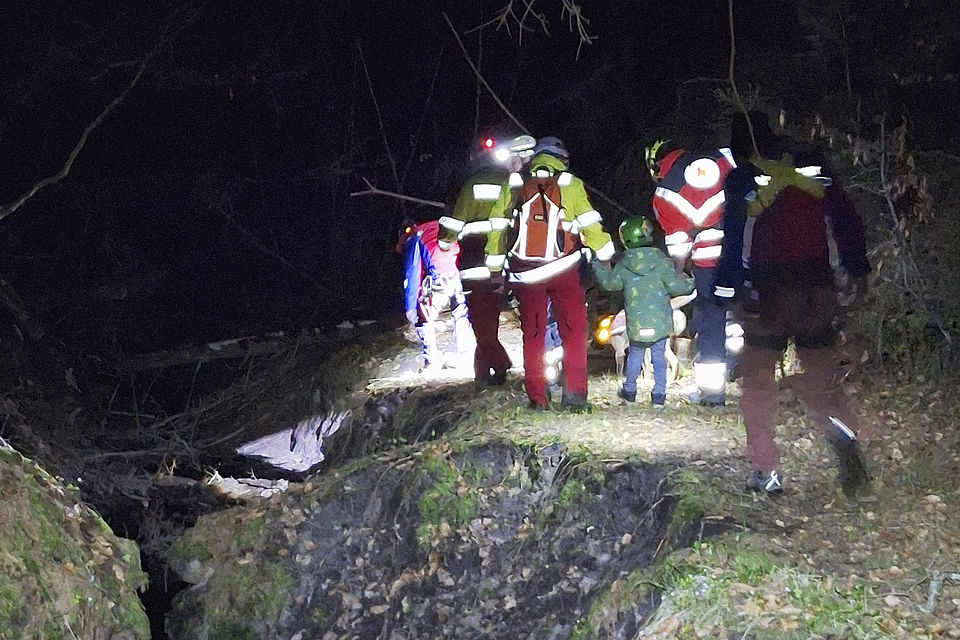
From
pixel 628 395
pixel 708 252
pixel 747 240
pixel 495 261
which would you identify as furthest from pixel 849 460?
pixel 495 261

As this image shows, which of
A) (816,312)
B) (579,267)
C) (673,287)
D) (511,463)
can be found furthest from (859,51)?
(511,463)

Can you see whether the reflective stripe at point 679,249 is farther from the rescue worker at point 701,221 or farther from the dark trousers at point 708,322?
the dark trousers at point 708,322

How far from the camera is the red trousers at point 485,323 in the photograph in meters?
8.75

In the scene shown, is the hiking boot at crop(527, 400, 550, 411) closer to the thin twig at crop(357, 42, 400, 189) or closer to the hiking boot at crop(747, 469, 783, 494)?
the hiking boot at crop(747, 469, 783, 494)

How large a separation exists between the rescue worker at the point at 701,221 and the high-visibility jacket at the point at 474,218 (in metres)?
1.33

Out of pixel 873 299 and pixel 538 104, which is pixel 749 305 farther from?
pixel 538 104

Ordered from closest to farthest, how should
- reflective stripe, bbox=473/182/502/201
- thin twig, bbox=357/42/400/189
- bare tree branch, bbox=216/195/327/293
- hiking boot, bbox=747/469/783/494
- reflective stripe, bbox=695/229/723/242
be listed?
hiking boot, bbox=747/469/783/494
reflective stripe, bbox=695/229/723/242
reflective stripe, bbox=473/182/502/201
thin twig, bbox=357/42/400/189
bare tree branch, bbox=216/195/327/293

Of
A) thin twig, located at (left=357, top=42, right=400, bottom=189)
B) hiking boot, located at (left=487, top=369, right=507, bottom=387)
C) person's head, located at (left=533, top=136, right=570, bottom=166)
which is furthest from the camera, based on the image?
thin twig, located at (left=357, top=42, right=400, bottom=189)

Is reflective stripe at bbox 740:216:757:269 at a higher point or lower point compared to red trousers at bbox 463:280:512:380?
higher

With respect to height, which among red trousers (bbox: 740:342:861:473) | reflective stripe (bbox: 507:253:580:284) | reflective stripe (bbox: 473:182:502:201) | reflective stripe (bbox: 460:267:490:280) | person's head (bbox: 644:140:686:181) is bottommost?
red trousers (bbox: 740:342:861:473)

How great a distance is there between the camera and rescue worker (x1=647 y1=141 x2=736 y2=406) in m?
7.71

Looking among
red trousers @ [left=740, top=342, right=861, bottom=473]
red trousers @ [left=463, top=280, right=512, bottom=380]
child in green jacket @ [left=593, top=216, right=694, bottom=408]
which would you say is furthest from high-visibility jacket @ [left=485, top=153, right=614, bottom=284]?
red trousers @ [left=740, top=342, right=861, bottom=473]

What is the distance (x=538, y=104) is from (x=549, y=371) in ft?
28.0

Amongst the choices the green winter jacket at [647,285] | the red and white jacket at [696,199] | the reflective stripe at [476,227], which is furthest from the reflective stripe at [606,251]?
the reflective stripe at [476,227]
